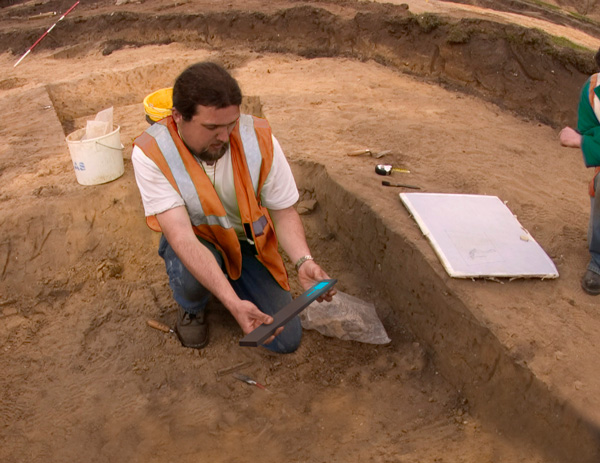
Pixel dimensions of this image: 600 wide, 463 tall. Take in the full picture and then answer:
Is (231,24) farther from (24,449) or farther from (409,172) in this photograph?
(24,449)

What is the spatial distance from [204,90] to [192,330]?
145cm

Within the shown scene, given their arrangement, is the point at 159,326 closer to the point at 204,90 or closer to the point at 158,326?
the point at 158,326

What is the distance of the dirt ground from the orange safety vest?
2.46 ft

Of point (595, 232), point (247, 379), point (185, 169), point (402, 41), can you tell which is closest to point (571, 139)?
point (595, 232)

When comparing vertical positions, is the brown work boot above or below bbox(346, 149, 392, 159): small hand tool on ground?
below

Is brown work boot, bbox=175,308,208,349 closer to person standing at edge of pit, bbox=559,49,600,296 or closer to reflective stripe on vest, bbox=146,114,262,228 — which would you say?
reflective stripe on vest, bbox=146,114,262,228

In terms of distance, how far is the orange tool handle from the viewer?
3207 mm

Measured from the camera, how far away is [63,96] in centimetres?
673

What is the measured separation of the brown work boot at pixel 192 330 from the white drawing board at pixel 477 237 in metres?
1.43

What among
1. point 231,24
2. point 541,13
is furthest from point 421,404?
point 541,13

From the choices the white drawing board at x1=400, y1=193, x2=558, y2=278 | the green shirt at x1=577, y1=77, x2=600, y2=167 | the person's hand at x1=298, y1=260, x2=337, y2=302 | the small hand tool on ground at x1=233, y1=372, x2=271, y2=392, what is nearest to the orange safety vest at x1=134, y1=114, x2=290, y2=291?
the person's hand at x1=298, y1=260, x2=337, y2=302

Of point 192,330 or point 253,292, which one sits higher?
point 253,292

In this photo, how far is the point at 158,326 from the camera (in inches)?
127

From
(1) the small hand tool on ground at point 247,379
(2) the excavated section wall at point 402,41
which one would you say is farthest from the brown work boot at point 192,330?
(2) the excavated section wall at point 402,41
